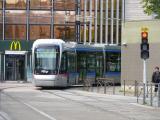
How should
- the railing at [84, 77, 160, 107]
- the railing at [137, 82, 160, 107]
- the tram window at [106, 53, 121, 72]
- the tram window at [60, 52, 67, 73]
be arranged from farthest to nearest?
the tram window at [106, 53, 121, 72] → the tram window at [60, 52, 67, 73] → the railing at [84, 77, 160, 107] → the railing at [137, 82, 160, 107]

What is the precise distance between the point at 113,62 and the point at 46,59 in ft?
31.1

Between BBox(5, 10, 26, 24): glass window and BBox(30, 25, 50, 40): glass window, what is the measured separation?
1.35 m

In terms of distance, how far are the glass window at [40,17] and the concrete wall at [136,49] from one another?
26.3m

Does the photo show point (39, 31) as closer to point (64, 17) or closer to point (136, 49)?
point (64, 17)

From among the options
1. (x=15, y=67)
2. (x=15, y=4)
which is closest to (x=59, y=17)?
(x=15, y=4)

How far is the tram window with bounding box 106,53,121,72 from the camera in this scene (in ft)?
165

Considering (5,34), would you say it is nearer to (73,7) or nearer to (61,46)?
(73,7)

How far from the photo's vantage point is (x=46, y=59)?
4291 centimetres

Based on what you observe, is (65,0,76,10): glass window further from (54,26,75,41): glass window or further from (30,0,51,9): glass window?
(54,26,75,41): glass window

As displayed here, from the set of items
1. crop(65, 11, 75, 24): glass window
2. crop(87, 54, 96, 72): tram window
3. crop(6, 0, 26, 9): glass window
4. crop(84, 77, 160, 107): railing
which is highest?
A: crop(6, 0, 26, 9): glass window

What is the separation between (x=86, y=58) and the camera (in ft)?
158

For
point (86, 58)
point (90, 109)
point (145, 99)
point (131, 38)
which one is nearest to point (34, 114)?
point (90, 109)

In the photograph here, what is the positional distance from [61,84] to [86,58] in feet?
19.2

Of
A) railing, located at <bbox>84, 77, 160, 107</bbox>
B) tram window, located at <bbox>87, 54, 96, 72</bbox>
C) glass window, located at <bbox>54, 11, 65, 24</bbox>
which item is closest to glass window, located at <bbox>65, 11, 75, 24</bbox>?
glass window, located at <bbox>54, 11, 65, 24</bbox>
